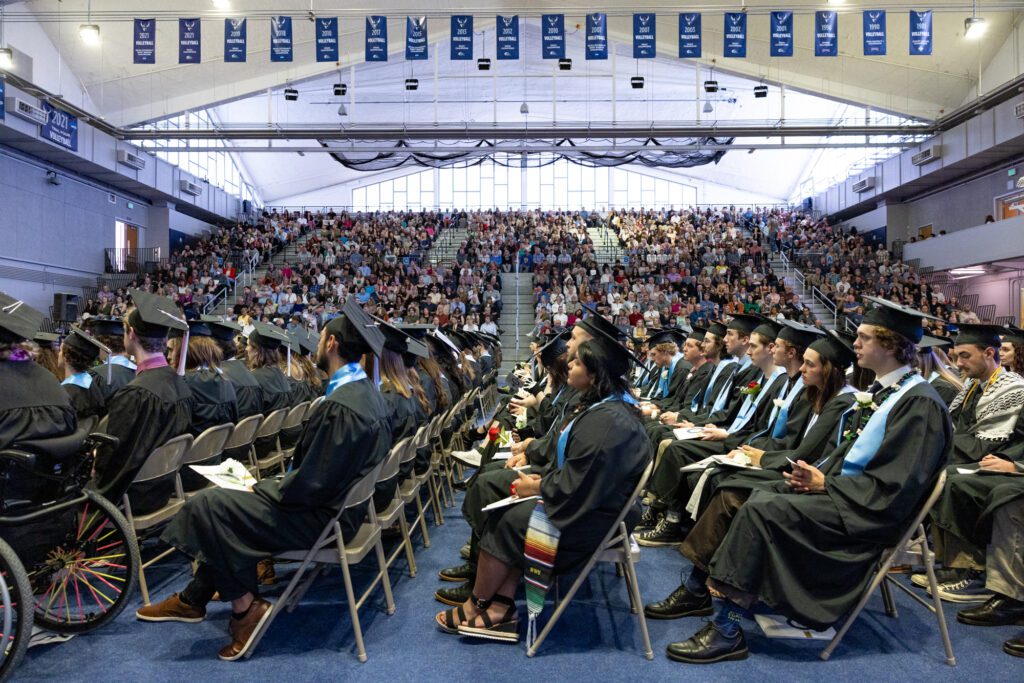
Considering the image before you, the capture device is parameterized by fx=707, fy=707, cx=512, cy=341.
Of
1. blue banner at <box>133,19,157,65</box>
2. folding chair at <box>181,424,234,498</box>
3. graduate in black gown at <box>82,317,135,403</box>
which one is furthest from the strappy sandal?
blue banner at <box>133,19,157,65</box>

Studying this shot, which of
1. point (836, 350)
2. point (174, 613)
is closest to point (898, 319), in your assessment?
point (836, 350)

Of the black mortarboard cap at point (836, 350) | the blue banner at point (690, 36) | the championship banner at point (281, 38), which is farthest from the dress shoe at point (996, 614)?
the championship banner at point (281, 38)

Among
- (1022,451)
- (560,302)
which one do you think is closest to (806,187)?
(560,302)

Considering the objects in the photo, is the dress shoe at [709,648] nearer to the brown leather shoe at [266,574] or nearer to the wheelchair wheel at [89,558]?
the brown leather shoe at [266,574]

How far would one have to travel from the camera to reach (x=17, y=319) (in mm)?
3344

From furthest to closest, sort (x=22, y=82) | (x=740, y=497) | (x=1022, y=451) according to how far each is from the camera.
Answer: (x=22, y=82), (x=1022, y=451), (x=740, y=497)

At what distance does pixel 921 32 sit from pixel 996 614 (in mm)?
13317

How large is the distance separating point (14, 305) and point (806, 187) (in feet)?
125

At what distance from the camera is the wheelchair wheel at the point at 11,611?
277 cm

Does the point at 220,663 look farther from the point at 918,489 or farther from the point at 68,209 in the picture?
the point at 68,209

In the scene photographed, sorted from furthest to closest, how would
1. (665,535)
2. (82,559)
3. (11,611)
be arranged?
(665,535)
(82,559)
(11,611)

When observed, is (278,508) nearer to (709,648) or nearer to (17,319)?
(17,319)

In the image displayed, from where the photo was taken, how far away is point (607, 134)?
2225 cm

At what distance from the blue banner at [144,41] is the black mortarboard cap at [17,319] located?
12614mm
